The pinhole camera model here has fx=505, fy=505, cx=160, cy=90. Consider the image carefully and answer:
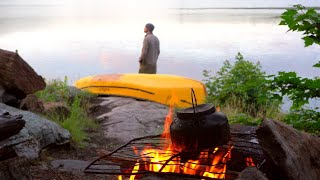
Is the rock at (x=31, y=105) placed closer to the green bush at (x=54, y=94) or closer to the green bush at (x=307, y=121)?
the green bush at (x=54, y=94)

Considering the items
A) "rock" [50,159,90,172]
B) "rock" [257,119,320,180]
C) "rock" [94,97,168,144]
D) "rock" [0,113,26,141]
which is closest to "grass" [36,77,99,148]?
"rock" [94,97,168,144]

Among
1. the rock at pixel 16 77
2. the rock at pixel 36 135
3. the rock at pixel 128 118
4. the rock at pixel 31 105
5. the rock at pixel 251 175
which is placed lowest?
the rock at pixel 128 118

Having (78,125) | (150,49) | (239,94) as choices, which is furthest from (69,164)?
(150,49)

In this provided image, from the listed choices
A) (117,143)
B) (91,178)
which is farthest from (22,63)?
(91,178)

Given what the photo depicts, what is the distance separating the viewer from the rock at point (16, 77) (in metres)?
7.86

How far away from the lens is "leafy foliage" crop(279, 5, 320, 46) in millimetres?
5410

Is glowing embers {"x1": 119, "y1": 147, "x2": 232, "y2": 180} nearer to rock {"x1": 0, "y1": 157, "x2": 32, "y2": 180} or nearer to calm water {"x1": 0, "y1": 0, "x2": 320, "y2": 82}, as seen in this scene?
rock {"x1": 0, "y1": 157, "x2": 32, "y2": 180}

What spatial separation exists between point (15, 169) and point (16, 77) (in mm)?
3405

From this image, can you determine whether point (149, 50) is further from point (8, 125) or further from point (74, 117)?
point (8, 125)

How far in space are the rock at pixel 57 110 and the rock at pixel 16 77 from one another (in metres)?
0.88

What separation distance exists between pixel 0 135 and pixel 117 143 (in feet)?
13.5

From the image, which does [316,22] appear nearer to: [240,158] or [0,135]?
[240,158]

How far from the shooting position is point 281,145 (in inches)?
163

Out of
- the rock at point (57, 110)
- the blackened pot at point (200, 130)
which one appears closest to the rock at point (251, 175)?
the blackened pot at point (200, 130)
